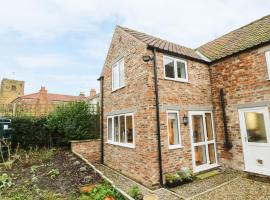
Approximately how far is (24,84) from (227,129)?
45526mm

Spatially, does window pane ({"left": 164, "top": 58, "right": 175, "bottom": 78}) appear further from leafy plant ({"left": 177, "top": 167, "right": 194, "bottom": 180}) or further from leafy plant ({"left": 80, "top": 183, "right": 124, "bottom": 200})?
leafy plant ({"left": 80, "top": 183, "right": 124, "bottom": 200})

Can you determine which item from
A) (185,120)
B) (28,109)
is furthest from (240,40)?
(28,109)

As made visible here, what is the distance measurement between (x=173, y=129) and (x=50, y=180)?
18.1 ft

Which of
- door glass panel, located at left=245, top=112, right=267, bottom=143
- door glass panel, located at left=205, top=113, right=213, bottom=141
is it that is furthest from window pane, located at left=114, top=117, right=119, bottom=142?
door glass panel, located at left=245, top=112, right=267, bottom=143

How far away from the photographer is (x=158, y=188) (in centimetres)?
636

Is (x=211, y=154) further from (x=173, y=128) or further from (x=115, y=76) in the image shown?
(x=115, y=76)

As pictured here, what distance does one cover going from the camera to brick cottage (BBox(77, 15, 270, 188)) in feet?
22.7

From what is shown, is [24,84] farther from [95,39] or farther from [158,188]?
[158,188]

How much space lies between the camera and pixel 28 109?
1182 centimetres

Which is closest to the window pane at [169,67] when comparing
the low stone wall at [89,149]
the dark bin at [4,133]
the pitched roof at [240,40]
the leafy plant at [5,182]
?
the pitched roof at [240,40]

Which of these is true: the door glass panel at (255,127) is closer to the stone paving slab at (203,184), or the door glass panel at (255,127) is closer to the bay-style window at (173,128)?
the stone paving slab at (203,184)

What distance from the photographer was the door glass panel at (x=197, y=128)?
8.23 m

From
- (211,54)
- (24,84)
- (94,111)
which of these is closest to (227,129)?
(211,54)

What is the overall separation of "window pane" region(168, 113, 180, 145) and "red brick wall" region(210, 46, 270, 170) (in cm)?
278
